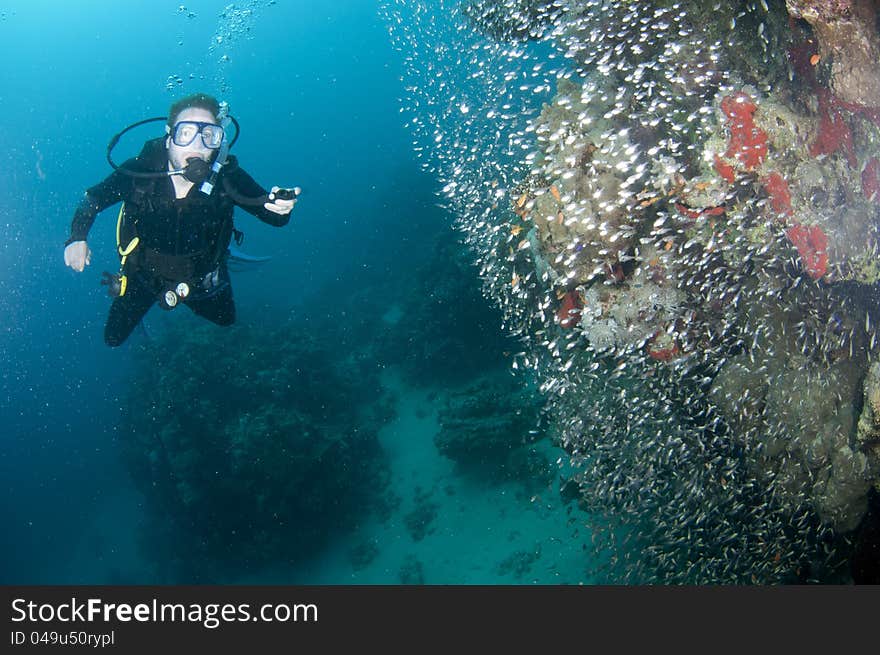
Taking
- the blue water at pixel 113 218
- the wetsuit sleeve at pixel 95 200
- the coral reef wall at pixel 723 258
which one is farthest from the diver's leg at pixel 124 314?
the blue water at pixel 113 218

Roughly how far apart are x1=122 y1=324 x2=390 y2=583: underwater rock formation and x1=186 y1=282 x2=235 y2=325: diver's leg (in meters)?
5.08

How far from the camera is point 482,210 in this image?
6461 millimetres

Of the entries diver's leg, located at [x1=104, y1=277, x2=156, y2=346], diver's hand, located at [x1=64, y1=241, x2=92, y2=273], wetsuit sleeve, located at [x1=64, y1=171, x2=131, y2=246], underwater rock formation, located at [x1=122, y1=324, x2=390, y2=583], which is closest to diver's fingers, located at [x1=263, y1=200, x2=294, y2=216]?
wetsuit sleeve, located at [x1=64, y1=171, x2=131, y2=246]

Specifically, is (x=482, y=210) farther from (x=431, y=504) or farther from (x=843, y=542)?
(x=431, y=504)

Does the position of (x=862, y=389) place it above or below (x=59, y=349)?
above

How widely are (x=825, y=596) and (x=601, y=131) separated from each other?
4332 mm

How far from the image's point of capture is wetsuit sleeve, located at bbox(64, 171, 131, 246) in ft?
16.6

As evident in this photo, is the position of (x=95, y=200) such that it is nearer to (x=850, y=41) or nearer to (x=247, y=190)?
(x=247, y=190)

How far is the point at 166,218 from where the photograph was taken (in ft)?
17.2

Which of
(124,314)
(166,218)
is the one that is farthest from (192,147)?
(124,314)

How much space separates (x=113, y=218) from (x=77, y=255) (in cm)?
6096

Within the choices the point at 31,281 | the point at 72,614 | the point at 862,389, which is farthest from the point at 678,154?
the point at 31,281

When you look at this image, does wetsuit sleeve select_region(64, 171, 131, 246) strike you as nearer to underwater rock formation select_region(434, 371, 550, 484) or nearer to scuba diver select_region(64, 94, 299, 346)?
scuba diver select_region(64, 94, 299, 346)

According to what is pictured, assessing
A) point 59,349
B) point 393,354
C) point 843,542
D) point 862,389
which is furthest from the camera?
point 59,349
